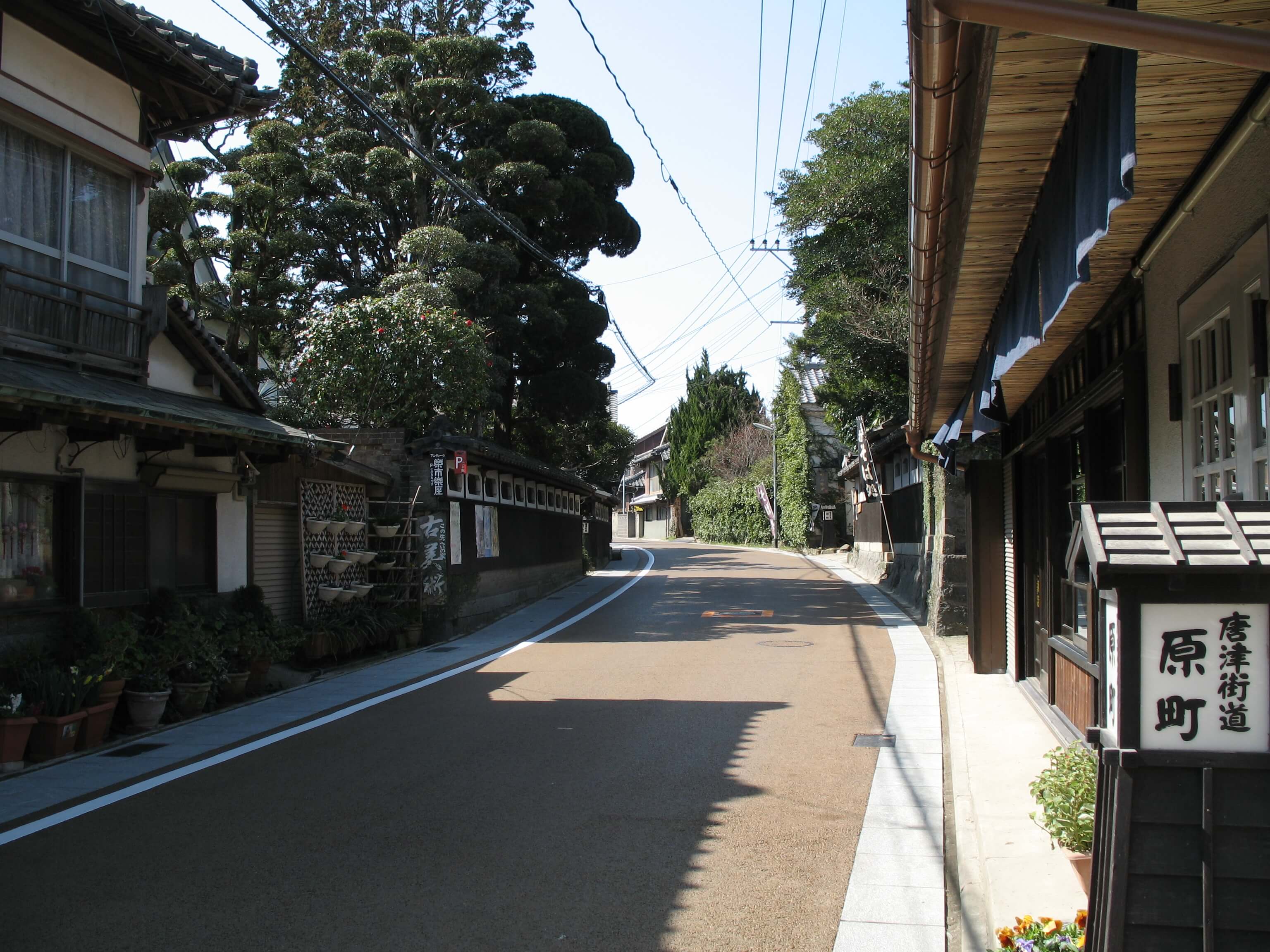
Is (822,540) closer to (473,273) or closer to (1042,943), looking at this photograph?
(473,273)

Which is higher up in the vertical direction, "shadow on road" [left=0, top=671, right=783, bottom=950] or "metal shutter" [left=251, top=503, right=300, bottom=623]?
"metal shutter" [left=251, top=503, right=300, bottom=623]

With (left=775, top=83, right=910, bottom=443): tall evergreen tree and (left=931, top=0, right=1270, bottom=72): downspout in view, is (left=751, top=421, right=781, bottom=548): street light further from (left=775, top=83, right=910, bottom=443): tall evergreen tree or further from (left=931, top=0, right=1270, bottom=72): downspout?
(left=931, top=0, right=1270, bottom=72): downspout

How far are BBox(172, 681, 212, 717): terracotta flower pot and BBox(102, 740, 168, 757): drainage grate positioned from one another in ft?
3.42

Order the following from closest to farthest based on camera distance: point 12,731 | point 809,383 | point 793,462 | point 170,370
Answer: point 12,731, point 170,370, point 793,462, point 809,383

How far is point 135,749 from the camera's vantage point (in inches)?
349

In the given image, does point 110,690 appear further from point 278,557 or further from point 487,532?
point 487,532

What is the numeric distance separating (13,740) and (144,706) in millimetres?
1615

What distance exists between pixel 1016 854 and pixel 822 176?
703 inches

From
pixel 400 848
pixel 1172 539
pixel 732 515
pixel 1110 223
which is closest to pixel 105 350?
pixel 400 848

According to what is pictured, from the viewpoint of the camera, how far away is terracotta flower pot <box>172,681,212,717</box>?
10.2 m

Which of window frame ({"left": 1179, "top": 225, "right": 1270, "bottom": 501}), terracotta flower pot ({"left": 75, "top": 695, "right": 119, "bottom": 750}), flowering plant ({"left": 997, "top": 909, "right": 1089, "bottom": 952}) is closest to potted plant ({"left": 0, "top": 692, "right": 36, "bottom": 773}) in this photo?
terracotta flower pot ({"left": 75, "top": 695, "right": 119, "bottom": 750})

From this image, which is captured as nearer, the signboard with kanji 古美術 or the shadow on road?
the signboard with kanji 古美術

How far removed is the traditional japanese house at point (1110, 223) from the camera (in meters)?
3.34

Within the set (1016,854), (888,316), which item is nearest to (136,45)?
(1016,854)
